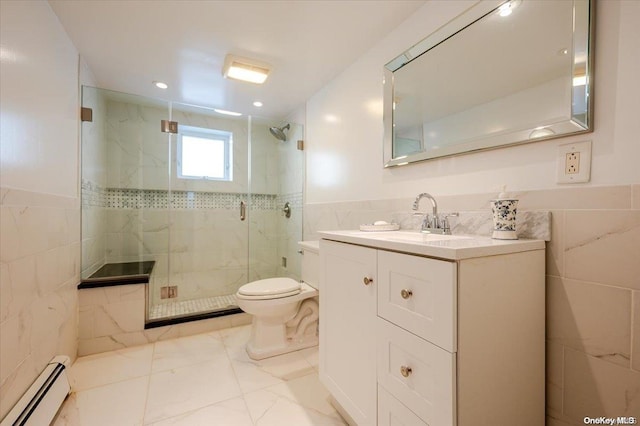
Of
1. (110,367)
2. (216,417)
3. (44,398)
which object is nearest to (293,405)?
(216,417)

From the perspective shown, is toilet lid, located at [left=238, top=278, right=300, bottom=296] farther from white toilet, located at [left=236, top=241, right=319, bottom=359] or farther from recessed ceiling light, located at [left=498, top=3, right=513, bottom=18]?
recessed ceiling light, located at [left=498, top=3, right=513, bottom=18]

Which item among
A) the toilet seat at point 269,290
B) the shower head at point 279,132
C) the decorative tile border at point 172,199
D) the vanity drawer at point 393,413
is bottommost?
the vanity drawer at point 393,413

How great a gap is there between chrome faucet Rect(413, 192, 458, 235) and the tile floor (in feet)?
3.30

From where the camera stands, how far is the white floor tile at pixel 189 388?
1.32 m

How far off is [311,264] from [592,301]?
149cm

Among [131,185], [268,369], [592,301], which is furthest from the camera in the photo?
[131,185]

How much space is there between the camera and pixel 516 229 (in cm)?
101

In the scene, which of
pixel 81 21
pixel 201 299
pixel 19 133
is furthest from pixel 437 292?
pixel 201 299

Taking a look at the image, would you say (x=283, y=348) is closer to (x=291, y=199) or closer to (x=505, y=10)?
(x=291, y=199)

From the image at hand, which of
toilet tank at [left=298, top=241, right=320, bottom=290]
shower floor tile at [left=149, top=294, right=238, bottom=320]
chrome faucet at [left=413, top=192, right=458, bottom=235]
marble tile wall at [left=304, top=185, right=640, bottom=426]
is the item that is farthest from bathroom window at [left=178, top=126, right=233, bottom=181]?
marble tile wall at [left=304, top=185, right=640, bottom=426]

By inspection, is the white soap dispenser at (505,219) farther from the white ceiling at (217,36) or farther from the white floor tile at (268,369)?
the white floor tile at (268,369)

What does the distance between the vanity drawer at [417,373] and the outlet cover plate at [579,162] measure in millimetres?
745

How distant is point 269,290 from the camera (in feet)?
5.89

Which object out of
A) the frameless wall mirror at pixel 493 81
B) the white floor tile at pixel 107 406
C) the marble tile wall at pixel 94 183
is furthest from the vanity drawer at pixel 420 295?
the marble tile wall at pixel 94 183
